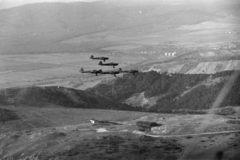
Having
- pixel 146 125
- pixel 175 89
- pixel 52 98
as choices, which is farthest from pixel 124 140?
pixel 175 89

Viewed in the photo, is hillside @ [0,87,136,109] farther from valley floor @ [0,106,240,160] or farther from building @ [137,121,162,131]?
building @ [137,121,162,131]

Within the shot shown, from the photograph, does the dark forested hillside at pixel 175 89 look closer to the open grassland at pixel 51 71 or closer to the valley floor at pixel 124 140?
the open grassland at pixel 51 71

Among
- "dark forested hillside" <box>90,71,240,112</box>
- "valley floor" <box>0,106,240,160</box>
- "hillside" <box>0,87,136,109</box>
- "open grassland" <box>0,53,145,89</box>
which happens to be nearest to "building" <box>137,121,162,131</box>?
"valley floor" <box>0,106,240,160</box>

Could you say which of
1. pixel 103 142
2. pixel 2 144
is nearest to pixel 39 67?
pixel 2 144

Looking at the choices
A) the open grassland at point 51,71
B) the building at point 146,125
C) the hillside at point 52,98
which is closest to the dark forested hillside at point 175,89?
the open grassland at point 51,71

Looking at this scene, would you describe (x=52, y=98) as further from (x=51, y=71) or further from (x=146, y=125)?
(x=51, y=71)

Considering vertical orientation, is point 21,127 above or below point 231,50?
below

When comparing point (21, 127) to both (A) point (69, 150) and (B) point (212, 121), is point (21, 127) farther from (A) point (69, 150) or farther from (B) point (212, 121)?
(B) point (212, 121)
